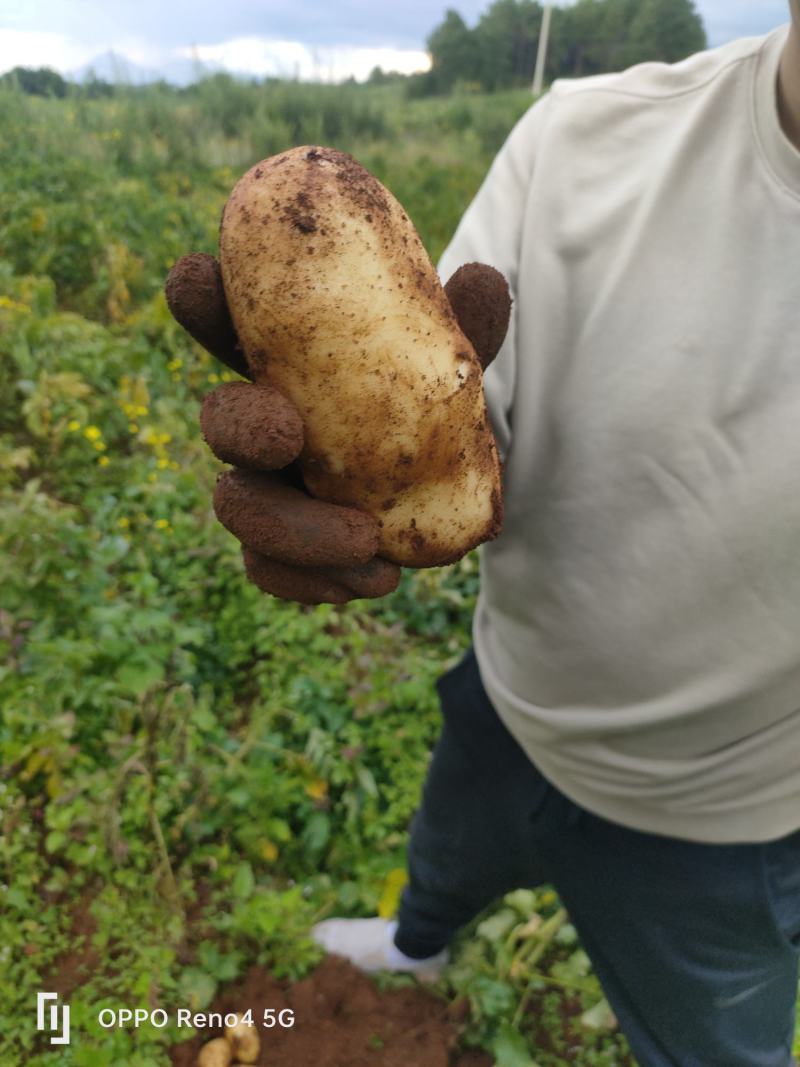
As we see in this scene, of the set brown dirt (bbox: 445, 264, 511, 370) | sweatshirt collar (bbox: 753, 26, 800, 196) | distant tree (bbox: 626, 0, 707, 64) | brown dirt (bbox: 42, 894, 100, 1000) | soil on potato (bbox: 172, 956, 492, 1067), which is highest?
distant tree (bbox: 626, 0, 707, 64)

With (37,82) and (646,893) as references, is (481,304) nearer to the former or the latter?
(646,893)

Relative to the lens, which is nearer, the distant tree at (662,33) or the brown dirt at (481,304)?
the brown dirt at (481,304)

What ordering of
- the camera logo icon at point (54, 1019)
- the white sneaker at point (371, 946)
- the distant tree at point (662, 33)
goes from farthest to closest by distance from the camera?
the distant tree at point (662, 33)
the white sneaker at point (371, 946)
the camera logo icon at point (54, 1019)

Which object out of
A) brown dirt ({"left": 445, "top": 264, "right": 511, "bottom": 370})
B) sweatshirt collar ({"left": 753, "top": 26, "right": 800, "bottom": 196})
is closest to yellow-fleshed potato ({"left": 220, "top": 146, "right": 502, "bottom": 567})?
brown dirt ({"left": 445, "top": 264, "right": 511, "bottom": 370})

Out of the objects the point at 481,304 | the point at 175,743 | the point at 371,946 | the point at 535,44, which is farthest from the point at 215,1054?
the point at 535,44

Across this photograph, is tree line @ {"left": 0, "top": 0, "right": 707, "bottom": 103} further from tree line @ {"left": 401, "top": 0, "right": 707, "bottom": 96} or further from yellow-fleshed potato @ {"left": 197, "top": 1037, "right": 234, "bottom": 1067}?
yellow-fleshed potato @ {"left": 197, "top": 1037, "right": 234, "bottom": 1067}

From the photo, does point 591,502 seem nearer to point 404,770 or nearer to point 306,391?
point 306,391

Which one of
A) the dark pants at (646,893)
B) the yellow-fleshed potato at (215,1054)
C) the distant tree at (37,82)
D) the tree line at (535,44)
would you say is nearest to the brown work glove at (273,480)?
the dark pants at (646,893)

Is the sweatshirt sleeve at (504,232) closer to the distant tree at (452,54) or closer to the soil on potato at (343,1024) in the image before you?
the soil on potato at (343,1024)
